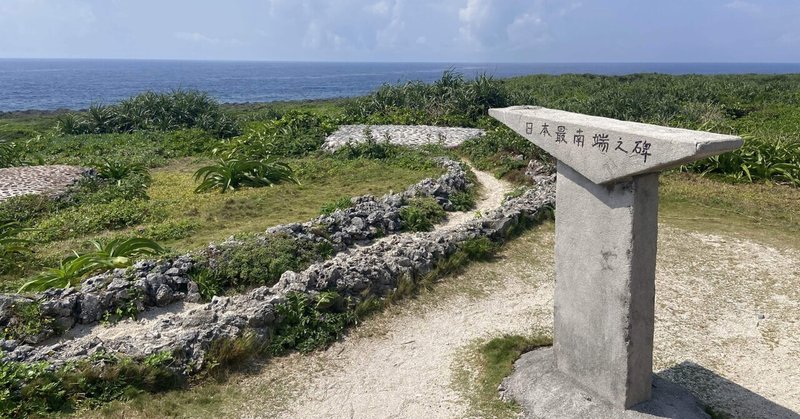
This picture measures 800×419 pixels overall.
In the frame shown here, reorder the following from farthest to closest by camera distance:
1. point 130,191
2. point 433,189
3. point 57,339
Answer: point 130,191 → point 433,189 → point 57,339

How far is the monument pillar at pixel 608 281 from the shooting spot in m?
4.82

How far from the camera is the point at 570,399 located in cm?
540

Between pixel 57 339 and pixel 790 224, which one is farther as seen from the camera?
pixel 790 224

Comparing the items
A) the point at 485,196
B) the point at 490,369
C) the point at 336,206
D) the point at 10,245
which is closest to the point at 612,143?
the point at 490,369

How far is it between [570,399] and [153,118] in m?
22.4

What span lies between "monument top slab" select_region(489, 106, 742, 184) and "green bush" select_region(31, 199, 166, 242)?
323 inches

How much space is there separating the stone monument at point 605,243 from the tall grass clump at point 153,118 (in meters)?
18.7

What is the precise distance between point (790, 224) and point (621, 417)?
8070 millimetres

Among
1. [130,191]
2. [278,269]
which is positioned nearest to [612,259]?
[278,269]

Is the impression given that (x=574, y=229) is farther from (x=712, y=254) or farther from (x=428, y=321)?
(x=712, y=254)

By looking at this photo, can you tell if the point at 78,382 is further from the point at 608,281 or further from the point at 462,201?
the point at 462,201

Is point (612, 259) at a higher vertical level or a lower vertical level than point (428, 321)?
higher

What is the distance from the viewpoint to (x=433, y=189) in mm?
12008

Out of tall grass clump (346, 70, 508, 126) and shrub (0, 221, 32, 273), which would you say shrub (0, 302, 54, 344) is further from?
tall grass clump (346, 70, 508, 126)
